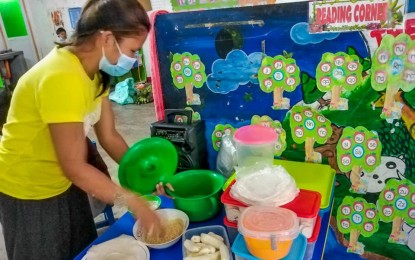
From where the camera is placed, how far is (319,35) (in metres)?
1.18

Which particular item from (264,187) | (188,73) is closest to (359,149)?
(264,187)

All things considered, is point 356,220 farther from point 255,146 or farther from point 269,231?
point 269,231

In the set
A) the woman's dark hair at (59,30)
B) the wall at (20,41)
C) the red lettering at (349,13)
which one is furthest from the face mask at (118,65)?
the wall at (20,41)

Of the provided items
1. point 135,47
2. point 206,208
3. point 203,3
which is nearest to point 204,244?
point 206,208

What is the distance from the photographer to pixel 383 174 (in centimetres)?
126

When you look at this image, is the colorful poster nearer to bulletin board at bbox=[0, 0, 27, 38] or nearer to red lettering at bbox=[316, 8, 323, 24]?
red lettering at bbox=[316, 8, 323, 24]

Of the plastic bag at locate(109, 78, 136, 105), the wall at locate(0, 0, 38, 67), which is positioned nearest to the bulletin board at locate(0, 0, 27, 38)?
the wall at locate(0, 0, 38, 67)

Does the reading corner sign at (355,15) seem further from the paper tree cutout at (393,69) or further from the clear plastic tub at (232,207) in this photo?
the clear plastic tub at (232,207)

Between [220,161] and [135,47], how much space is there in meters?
0.64

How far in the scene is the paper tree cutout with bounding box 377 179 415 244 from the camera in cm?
125

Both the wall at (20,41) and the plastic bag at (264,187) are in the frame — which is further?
the wall at (20,41)

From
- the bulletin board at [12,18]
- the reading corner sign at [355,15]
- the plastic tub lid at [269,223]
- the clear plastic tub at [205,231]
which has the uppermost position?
the bulletin board at [12,18]

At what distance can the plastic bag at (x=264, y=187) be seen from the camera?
943mm

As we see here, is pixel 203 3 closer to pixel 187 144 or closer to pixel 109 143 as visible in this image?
pixel 187 144
